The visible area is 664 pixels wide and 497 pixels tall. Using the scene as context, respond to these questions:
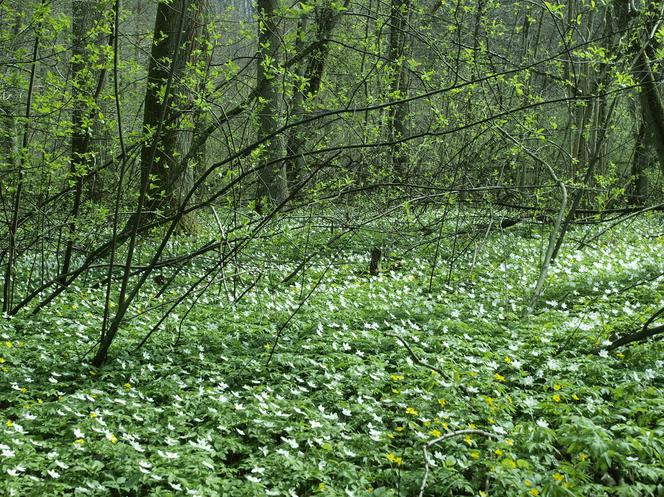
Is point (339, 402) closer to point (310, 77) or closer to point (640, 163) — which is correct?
point (310, 77)

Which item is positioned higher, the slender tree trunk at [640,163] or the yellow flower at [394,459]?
the slender tree trunk at [640,163]

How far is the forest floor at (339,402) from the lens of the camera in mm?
3260

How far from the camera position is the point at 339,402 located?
4203mm

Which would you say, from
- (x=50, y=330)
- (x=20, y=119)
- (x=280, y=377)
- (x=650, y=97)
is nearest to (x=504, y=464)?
(x=280, y=377)

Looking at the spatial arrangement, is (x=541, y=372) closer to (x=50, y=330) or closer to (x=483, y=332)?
(x=483, y=332)

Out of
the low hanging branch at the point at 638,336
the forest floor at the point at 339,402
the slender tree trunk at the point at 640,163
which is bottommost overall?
the forest floor at the point at 339,402

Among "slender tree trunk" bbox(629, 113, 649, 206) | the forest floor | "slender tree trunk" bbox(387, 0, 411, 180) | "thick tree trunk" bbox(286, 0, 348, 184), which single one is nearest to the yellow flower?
the forest floor

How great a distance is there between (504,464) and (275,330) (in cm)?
290

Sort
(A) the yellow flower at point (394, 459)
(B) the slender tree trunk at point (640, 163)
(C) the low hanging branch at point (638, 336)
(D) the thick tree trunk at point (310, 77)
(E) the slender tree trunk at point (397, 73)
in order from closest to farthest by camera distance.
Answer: (A) the yellow flower at point (394, 459) < (C) the low hanging branch at point (638, 336) < (D) the thick tree trunk at point (310, 77) < (E) the slender tree trunk at point (397, 73) < (B) the slender tree trunk at point (640, 163)

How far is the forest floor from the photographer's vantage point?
3.26 meters

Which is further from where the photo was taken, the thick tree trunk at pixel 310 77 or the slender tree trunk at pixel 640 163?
the slender tree trunk at pixel 640 163

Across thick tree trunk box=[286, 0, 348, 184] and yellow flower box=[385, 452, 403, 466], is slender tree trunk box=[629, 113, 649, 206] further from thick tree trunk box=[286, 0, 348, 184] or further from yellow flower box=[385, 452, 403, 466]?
yellow flower box=[385, 452, 403, 466]

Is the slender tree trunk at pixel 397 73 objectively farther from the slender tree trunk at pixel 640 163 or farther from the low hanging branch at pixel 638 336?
the slender tree trunk at pixel 640 163

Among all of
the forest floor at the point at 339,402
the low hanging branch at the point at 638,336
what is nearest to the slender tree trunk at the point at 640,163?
the forest floor at the point at 339,402
